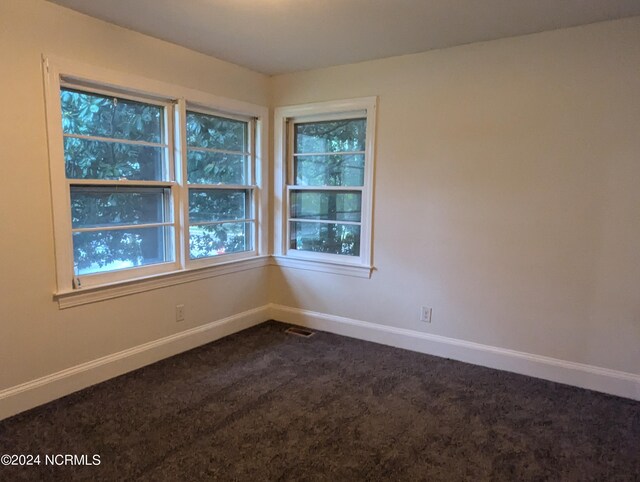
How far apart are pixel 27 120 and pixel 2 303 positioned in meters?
1.02

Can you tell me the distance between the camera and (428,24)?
266cm

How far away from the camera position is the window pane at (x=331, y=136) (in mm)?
3641

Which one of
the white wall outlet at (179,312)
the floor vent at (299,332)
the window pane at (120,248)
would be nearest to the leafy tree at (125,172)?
→ the window pane at (120,248)

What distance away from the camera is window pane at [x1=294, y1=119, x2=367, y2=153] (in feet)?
11.9

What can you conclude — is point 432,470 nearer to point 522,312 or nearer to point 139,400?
point 522,312

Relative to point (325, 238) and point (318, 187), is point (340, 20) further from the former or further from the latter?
point (325, 238)

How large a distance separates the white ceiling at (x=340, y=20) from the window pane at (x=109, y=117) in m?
0.49

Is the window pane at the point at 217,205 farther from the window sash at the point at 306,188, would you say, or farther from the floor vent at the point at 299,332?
the floor vent at the point at 299,332

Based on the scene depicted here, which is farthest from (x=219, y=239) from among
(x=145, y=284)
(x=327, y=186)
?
(x=327, y=186)

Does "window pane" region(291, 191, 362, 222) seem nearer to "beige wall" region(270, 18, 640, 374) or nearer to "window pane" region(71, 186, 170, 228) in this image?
"beige wall" region(270, 18, 640, 374)

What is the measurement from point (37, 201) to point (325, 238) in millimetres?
2234

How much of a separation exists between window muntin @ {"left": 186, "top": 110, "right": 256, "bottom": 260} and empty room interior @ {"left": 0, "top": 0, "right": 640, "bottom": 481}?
0.03m

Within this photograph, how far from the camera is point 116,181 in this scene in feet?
9.40

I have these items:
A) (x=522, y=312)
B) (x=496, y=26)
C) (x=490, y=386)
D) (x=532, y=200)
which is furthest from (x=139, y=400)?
(x=496, y=26)
